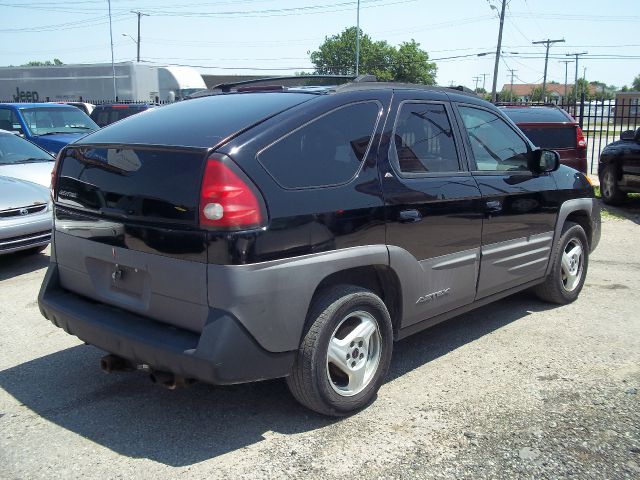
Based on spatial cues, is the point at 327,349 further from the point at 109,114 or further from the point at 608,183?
the point at 109,114

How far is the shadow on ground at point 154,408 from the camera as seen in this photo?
134 inches

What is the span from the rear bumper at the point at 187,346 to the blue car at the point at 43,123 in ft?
33.0

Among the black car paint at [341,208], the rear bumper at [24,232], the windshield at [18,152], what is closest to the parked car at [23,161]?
the windshield at [18,152]

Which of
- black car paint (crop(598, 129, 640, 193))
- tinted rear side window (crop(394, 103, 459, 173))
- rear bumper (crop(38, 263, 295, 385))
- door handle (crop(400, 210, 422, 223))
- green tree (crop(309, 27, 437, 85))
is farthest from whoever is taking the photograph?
green tree (crop(309, 27, 437, 85))

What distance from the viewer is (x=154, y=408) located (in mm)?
3816

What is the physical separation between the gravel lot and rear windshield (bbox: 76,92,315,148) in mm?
1574

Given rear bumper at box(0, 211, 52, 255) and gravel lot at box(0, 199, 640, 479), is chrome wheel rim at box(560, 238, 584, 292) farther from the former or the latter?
rear bumper at box(0, 211, 52, 255)

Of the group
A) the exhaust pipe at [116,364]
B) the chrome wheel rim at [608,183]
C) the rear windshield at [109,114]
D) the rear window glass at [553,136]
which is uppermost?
the rear windshield at [109,114]

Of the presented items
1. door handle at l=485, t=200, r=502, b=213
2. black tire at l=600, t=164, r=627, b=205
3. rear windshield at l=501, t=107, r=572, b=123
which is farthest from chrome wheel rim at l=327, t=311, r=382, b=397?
black tire at l=600, t=164, r=627, b=205

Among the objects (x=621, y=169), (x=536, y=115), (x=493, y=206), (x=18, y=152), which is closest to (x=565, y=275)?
(x=493, y=206)

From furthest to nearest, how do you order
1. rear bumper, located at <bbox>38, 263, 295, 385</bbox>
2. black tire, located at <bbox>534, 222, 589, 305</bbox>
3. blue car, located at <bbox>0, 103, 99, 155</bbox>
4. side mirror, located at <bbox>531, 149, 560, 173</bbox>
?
blue car, located at <bbox>0, 103, 99, 155</bbox> < black tire, located at <bbox>534, 222, 589, 305</bbox> < side mirror, located at <bbox>531, 149, 560, 173</bbox> < rear bumper, located at <bbox>38, 263, 295, 385</bbox>

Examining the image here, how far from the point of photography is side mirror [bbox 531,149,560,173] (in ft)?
16.8

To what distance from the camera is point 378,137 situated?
3.83 metres

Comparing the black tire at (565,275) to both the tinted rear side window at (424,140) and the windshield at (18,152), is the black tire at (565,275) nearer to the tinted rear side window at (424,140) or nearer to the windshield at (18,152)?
the tinted rear side window at (424,140)
